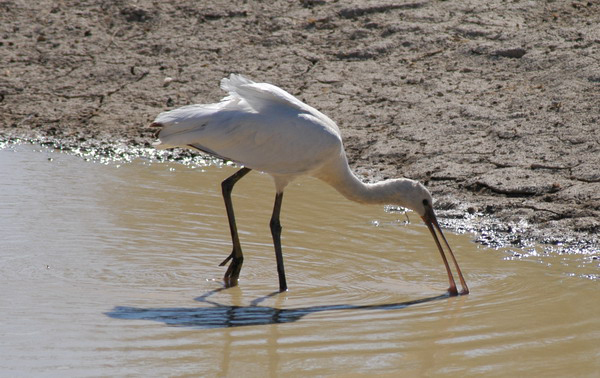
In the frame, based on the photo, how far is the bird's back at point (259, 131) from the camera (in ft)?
20.7

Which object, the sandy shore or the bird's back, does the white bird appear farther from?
the sandy shore

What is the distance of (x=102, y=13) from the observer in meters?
12.4

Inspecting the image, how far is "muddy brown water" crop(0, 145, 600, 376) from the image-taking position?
4730mm

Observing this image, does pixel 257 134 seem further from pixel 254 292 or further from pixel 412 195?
pixel 412 195

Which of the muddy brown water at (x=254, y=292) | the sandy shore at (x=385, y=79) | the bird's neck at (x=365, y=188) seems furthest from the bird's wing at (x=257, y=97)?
the sandy shore at (x=385, y=79)

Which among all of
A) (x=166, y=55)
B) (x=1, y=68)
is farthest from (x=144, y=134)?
(x=1, y=68)

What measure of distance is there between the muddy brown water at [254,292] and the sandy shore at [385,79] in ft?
3.12

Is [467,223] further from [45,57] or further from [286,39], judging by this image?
[45,57]

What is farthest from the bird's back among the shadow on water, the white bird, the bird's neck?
the shadow on water

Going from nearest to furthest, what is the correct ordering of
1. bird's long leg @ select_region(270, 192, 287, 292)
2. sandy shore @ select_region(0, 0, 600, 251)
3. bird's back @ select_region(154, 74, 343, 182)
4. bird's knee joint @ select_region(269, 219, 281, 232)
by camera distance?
bird's long leg @ select_region(270, 192, 287, 292) < bird's back @ select_region(154, 74, 343, 182) < bird's knee joint @ select_region(269, 219, 281, 232) < sandy shore @ select_region(0, 0, 600, 251)

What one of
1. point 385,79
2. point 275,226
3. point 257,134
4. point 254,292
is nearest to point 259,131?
point 257,134

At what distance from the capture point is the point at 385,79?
10.6m

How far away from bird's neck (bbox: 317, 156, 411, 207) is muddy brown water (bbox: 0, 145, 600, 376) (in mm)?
437

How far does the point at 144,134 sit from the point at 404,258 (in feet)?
14.1
